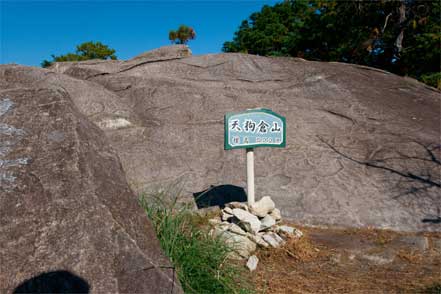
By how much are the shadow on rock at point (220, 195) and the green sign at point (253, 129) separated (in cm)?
70

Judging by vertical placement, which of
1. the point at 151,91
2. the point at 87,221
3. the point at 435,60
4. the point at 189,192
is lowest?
the point at 189,192

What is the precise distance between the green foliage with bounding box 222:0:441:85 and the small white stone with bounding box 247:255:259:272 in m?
13.7

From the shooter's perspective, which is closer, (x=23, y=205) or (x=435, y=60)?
(x=23, y=205)

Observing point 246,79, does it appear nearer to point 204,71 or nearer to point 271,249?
point 204,71

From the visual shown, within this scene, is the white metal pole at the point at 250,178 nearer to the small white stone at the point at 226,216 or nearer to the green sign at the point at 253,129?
the green sign at the point at 253,129

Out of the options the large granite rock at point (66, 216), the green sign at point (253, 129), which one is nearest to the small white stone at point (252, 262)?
the green sign at point (253, 129)

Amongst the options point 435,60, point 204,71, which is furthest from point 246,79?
point 435,60

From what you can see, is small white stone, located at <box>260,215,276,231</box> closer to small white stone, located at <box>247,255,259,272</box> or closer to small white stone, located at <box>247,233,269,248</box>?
small white stone, located at <box>247,233,269,248</box>

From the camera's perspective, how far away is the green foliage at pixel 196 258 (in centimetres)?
285

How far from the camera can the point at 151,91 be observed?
7.05 meters

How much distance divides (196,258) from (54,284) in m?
1.19

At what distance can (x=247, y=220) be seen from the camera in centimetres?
399

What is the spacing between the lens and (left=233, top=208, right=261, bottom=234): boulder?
13.1 ft

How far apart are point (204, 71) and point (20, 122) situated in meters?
5.72
